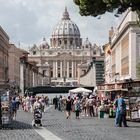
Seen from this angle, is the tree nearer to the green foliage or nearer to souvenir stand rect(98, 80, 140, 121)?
the green foliage

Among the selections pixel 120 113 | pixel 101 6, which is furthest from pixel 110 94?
pixel 101 6

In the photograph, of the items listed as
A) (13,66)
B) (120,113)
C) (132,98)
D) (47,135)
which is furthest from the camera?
(13,66)

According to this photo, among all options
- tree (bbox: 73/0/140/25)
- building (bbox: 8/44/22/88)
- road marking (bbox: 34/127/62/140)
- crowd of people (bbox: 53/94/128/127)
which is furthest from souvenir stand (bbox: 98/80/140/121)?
building (bbox: 8/44/22/88)

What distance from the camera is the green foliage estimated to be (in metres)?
30.3

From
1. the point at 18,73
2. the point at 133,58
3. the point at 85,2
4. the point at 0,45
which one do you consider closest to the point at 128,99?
the point at 85,2

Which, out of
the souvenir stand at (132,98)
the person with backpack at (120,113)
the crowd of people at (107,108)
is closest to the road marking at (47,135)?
the person with backpack at (120,113)

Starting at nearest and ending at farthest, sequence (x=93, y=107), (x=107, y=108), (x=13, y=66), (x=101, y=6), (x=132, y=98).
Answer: (x=101, y=6), (x=132, y=98), (x=107, y=108), (x=93, y=107), (x=13, y=66)

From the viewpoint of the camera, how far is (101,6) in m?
31.7

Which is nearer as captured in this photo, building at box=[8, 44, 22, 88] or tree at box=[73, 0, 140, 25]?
tree at box=[73, 0, 140, 25]

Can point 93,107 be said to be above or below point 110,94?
below

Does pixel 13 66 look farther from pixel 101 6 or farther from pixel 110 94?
pixel 101 6

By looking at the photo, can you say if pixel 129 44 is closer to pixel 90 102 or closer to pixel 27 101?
pixel 27 101

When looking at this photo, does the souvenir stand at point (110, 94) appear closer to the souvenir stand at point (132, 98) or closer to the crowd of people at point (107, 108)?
the crowd of people at point (107, 108)

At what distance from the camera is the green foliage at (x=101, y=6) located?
30297mm
